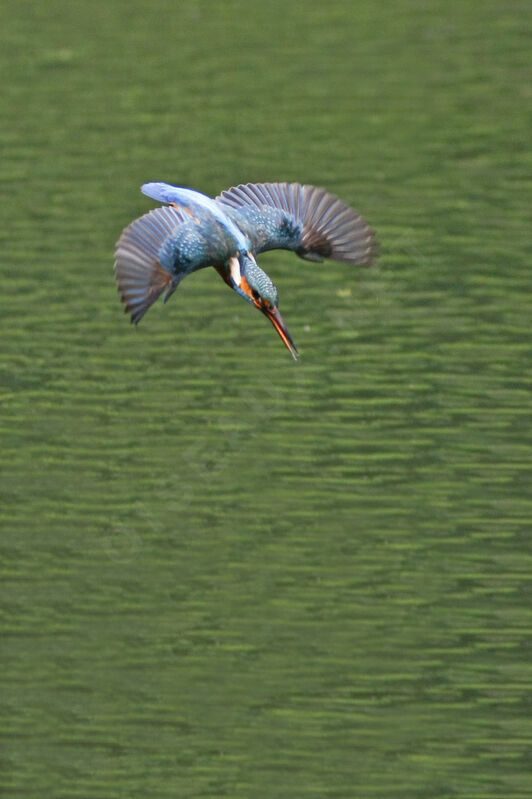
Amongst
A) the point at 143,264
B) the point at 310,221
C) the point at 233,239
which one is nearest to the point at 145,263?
the point at 143,264

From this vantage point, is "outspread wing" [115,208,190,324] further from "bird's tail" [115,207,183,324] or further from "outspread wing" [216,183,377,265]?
"outspread wing" [216,183,377,265]

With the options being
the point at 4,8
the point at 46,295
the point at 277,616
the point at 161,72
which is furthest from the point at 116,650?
the point at 4,8

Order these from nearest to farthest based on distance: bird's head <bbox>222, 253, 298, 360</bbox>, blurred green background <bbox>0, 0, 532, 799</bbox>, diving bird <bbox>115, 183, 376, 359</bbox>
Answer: bird's head <bbox>222, 253, 298, 360</bbox> < diving bird <bbox>115, 183, 376, 359</bbox> < blurred green background <bbox>0, 0, 532, 799</bbox>

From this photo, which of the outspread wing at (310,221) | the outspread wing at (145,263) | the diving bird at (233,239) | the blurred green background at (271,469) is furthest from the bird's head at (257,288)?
the blurred green background at (271,469)

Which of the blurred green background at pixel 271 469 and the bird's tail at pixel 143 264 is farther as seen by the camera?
the blurred green background at pixel 271 469

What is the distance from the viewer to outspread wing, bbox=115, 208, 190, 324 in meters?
8.95

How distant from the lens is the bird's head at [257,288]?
8.63 metres

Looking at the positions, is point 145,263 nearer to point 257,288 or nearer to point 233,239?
point 233,239

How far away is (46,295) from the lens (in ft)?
64.1

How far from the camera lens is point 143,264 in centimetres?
903

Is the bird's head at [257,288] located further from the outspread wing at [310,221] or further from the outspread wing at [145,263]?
the outspread wing at [310,221]

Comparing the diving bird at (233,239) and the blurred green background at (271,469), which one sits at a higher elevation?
the diving bird at (233,239)

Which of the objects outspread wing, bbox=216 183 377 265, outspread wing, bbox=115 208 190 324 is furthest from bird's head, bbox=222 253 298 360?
outspread wing, bbox=216 183 377 265

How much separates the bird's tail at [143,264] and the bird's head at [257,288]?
0.36 meters
